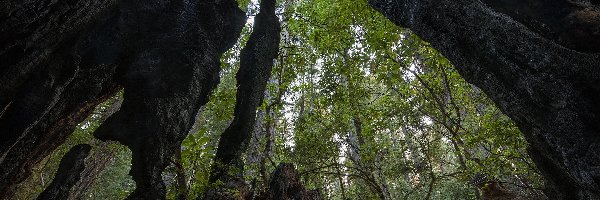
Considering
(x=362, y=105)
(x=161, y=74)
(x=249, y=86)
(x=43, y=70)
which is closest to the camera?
(x=43, y=70)

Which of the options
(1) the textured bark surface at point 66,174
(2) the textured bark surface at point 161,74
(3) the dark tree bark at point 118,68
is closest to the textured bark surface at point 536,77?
(2) the textured bark surface at point 161,74

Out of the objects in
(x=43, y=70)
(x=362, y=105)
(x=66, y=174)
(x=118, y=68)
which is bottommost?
(x=66, y=174)

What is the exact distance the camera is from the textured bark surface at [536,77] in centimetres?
450

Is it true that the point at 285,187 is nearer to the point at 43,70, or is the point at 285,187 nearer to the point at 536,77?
the point at 43,70

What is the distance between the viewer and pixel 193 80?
7.05 meters

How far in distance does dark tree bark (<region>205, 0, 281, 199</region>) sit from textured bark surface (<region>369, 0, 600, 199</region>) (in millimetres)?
3758

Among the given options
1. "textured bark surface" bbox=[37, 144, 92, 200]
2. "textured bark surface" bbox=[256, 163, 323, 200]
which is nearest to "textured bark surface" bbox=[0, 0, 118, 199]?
"textured bark surface" bbox=[37, 144, 92, 200]

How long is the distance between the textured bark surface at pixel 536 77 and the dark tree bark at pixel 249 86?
12.3 ft

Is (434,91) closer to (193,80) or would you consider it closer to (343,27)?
(343,27)

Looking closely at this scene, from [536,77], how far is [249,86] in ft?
18.6

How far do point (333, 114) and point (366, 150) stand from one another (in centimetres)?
154

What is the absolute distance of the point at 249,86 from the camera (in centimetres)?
877

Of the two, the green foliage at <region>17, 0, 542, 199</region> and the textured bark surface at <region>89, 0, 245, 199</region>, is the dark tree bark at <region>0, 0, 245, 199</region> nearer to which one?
the textured bark surface at <region>89, 0, 245, 199</region>

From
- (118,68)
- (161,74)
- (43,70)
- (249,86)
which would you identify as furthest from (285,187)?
(43,70)
